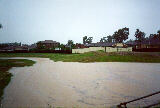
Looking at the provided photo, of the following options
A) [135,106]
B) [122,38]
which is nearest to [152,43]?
[122,38]

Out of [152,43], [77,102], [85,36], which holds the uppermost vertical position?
[85,36]

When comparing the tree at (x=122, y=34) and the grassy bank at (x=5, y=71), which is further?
the tree at (x=122, y=34)

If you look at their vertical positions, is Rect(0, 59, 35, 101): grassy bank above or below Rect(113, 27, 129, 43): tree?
below

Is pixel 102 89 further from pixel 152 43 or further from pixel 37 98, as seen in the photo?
pixel 152 43

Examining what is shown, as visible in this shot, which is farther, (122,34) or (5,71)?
(122,34)

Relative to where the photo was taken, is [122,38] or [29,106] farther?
[122,38]

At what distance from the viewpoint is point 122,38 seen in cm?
10819

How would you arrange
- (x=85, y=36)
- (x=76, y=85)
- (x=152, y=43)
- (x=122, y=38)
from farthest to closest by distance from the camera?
(x=85, y=36) → (x=122, y=38) → (x=152, y=43) → (x=76, y=85)

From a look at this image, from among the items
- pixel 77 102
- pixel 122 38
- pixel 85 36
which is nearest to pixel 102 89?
A: pixel 77 102

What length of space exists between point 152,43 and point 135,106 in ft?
260

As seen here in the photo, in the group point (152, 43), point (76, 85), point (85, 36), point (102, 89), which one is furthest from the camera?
point (85, 36)

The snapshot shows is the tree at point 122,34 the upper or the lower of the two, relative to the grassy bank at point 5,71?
upper

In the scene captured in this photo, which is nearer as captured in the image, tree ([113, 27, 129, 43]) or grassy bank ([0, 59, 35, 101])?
grassy bank ([0, 59, 35, 101])

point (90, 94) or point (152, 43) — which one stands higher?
point (152, 43)
